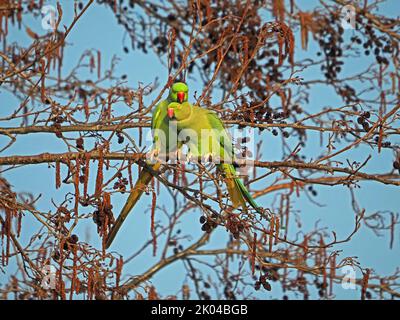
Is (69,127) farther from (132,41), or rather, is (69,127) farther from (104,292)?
(132,41)

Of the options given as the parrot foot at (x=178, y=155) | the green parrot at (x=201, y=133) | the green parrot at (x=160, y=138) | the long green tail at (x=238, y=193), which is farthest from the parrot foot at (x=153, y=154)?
the long green tail at (x=238, y=193)

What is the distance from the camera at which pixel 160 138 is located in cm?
381

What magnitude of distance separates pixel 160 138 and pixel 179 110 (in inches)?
7.5

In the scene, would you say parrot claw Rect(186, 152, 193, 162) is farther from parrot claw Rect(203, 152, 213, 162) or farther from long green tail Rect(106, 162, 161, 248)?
long green tail Rect(106, 162, 161, 248)

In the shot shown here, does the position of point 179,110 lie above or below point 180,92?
below

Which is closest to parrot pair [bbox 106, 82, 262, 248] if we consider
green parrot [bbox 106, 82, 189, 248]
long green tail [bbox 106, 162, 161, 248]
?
green parrot [bbox 106, 82, 189, 248]

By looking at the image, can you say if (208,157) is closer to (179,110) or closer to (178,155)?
(178,155)

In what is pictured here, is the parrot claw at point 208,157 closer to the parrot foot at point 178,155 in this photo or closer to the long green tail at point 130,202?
the parrot foot at point 178,155

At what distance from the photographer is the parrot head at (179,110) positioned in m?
3.85

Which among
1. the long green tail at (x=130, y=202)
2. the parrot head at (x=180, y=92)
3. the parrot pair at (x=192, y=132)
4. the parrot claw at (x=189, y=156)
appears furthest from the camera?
the parrot head at (x=180, y=92)

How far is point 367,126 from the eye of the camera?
3104 millimetres

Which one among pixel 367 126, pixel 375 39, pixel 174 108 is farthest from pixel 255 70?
pixel 367 126

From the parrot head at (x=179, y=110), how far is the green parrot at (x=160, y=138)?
0.13 ft

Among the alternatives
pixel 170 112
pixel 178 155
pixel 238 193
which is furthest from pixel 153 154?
pixel 238 193
